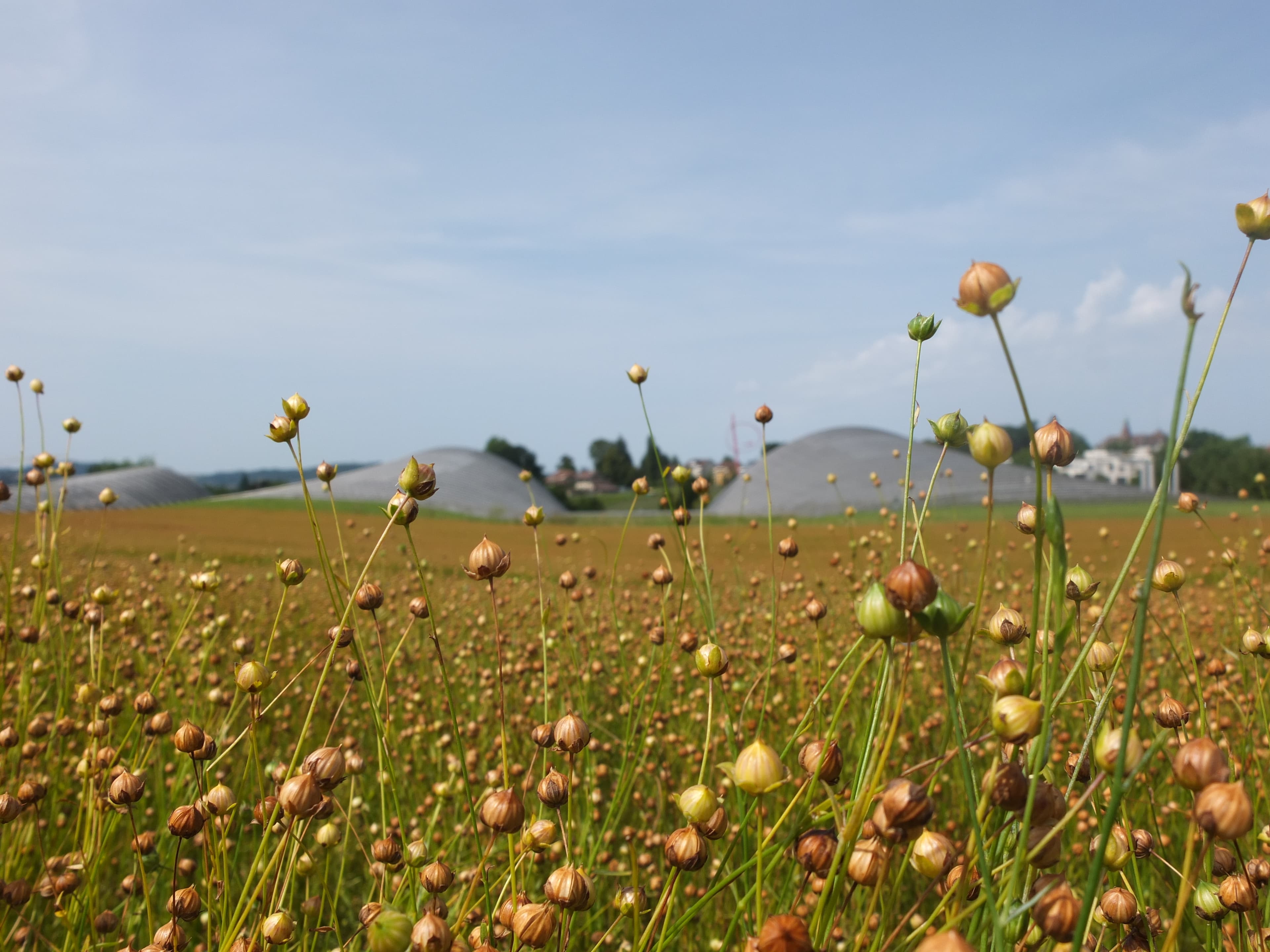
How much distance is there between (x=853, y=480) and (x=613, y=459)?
21384mm

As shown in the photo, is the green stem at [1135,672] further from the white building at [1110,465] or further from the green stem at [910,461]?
the white building at [1110,465]

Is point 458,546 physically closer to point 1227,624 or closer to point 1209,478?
point 1227,624

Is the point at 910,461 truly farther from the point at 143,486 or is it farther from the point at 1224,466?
the point at 1224,466

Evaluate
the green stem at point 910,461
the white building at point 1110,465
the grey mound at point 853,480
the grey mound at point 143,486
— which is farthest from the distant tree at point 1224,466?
the grey mound at point 143,486

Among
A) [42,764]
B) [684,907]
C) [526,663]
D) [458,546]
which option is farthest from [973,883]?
[458,546]

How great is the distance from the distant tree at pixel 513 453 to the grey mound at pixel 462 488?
6.73 meters

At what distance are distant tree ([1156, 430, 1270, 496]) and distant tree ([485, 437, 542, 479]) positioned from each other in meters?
30.9

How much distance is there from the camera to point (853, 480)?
96.6 feet

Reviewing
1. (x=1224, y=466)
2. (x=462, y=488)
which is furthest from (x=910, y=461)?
(x=1224, y=466)

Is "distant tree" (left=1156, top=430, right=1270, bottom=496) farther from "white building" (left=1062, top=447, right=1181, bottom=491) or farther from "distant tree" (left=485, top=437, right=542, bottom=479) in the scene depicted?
"distant tree" (left=485, top=437, right=542, bottom=479)

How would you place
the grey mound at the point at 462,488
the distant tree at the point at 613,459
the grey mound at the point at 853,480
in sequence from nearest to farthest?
the grey mound at the point at 853,480, the grey mound at the point at 462,488, the distant tree at the point at 613,459

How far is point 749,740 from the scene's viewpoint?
2418 mm

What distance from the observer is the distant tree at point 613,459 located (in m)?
48.4

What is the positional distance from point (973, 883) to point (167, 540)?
399 inches
